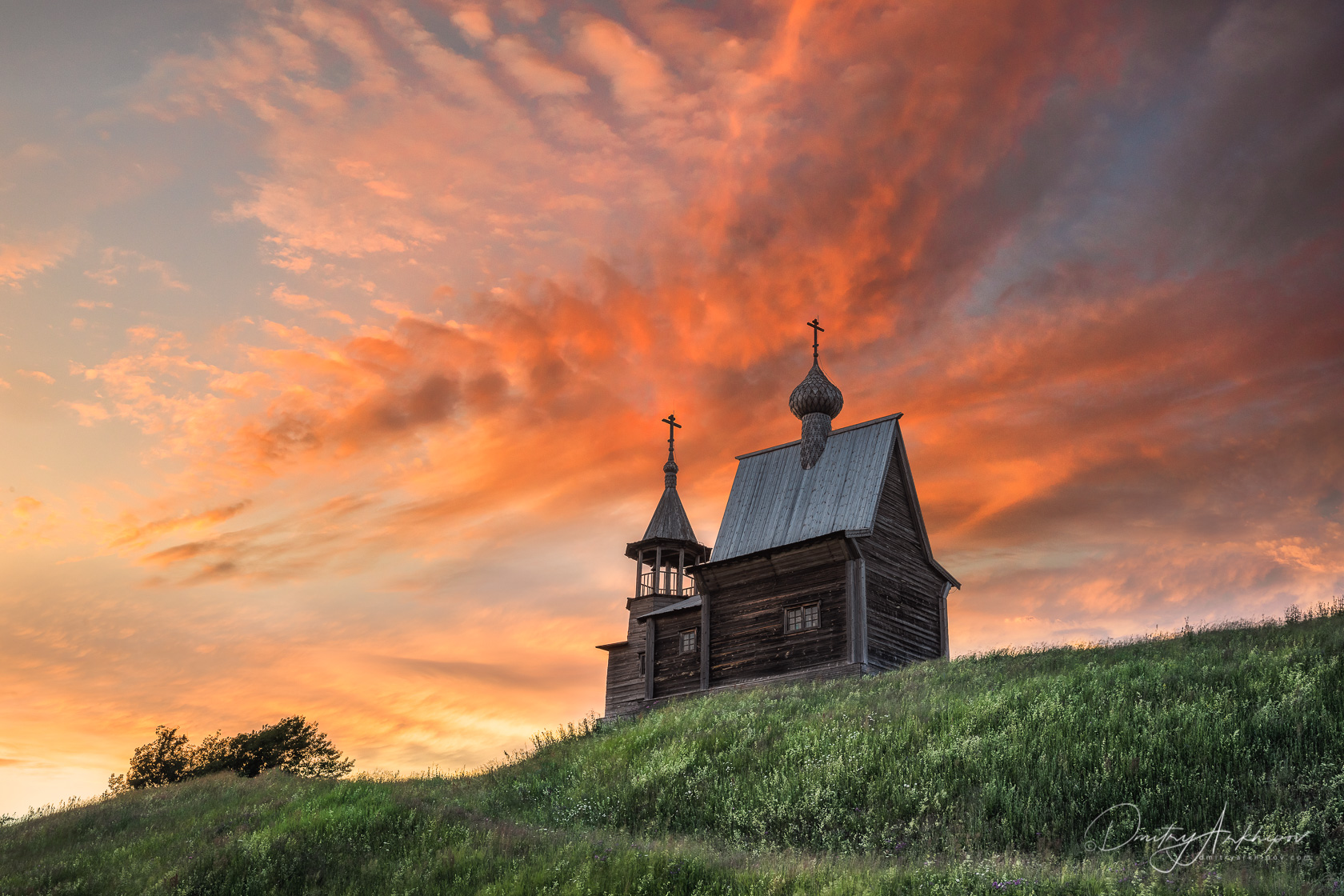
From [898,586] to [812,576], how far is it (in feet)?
10.5

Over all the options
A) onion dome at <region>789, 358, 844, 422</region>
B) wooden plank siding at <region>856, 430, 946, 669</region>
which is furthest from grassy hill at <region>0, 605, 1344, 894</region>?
onion dome at <region>789, 358, 844, 422</region>

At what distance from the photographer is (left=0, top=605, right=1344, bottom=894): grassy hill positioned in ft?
36.8

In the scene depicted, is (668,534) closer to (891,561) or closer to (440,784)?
(891,561)

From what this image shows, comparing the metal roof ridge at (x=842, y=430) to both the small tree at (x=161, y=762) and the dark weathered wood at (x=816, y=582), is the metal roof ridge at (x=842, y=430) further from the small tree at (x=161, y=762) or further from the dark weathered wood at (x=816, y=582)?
the small tree at (x=161, y=762)

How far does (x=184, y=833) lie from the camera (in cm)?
1581

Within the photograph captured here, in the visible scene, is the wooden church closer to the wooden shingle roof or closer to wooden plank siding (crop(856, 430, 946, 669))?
wooden plank siding (crop(856, 430, 946, 669))

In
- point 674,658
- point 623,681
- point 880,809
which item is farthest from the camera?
point 623,681

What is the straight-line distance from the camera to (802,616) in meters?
29.3

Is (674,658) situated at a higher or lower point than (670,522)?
lower

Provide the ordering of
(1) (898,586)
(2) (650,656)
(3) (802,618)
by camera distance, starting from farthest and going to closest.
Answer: (2) (650,656)
(1) (898,586)
(3) (802,618)

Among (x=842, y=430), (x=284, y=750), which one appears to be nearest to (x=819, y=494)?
(x=842, y=430)

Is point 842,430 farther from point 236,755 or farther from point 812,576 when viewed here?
point 236,755

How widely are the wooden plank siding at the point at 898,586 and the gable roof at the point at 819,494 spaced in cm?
40

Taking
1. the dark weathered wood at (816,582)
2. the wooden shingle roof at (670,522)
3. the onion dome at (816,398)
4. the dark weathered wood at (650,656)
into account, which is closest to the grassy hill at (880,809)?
the dark weathered wood at (816,582)
